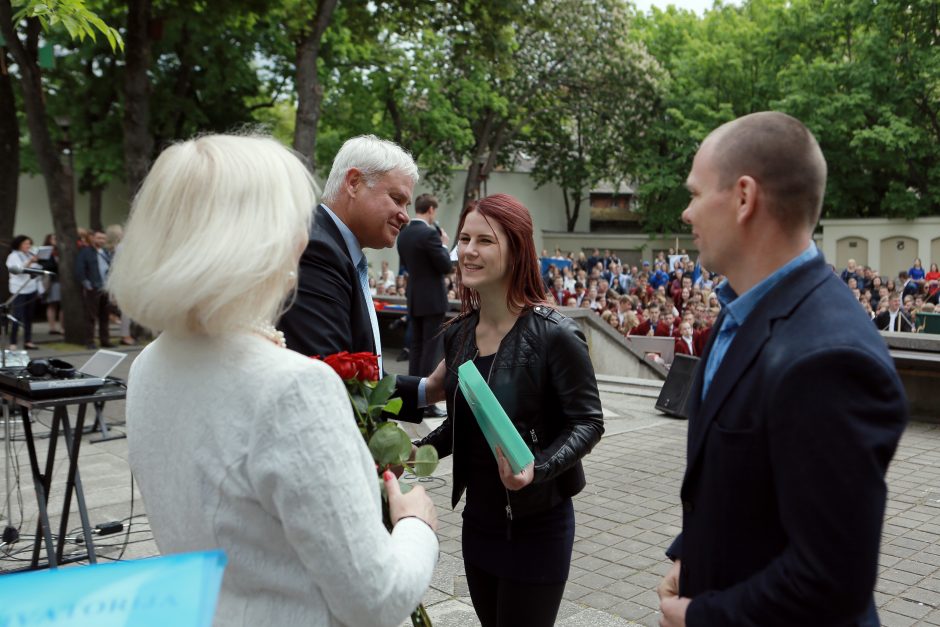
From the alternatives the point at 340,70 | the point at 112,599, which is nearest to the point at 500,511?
the point at 112,599

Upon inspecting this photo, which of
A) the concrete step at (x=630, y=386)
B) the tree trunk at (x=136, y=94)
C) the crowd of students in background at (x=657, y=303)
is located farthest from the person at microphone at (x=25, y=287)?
the concrete step at (x=630, y=386)

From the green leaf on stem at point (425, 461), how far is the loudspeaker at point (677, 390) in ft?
25.5

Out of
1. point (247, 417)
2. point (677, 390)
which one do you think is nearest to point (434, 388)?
point (247, 417)

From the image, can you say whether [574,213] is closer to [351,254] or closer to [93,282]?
[93,282]

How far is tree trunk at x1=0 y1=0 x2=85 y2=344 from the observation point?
46.7 feet

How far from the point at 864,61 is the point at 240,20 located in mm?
26129

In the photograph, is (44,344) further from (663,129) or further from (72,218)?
(663,129)

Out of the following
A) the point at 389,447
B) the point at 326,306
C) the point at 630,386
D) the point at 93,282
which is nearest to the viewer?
the point at 389,447

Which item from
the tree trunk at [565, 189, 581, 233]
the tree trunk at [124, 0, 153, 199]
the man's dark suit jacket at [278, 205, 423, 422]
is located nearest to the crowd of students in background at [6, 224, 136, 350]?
the tree trunk at [124, 0, 153, 199]

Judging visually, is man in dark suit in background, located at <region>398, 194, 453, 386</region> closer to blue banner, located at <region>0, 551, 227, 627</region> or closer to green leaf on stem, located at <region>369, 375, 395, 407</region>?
green leaf on stem, located at <region>369, 375, 395, 407</region>

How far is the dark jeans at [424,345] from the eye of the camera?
902 centimetres

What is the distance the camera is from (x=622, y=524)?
5816mm

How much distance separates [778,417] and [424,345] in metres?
7.90

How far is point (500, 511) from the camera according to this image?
281 centimetres
